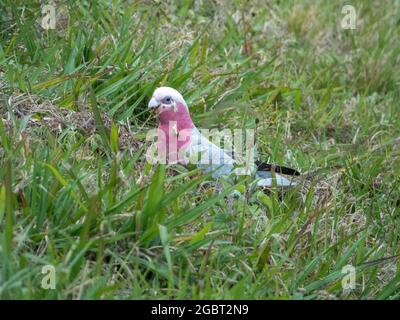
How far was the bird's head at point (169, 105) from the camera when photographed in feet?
12.4

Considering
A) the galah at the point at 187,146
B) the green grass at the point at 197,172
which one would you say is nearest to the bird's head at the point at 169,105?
the galah at the point at 187,146

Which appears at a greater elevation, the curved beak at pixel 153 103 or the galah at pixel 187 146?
the curved beak at pixel 153 103

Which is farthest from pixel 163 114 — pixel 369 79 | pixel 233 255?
pixel 369 79

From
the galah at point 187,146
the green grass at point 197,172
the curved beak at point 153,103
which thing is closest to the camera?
the green grass at point 197,172

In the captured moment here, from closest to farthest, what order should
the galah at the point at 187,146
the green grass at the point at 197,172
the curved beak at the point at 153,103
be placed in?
1. the green grass at the point at 197,172
2. the galah at the point at 187,146
3. the curved beak at the point at 153,103

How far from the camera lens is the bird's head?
377 centimetres

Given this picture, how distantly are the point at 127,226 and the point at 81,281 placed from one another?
322 mm

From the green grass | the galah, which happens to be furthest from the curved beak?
the green grass

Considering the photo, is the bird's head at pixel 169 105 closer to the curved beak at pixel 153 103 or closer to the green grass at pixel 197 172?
the curved beak at pixel 153 103

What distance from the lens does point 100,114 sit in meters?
3.71

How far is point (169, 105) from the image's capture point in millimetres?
3768

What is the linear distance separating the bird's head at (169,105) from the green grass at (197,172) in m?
0.18

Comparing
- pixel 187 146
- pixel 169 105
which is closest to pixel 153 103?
pixel 169 105

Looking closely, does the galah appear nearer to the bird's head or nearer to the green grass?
the bird's head
